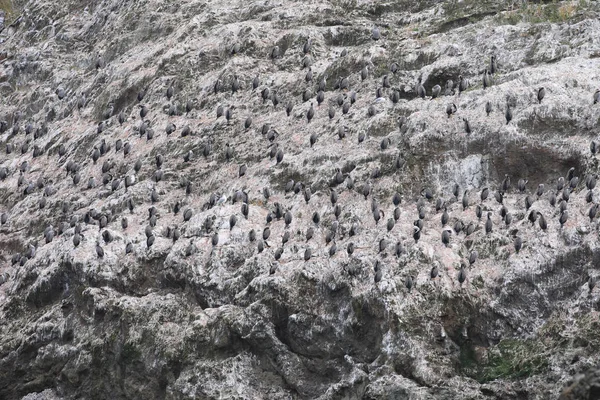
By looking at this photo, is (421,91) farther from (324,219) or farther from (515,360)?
(515,360)

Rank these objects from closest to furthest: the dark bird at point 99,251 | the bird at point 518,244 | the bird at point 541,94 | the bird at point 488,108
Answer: the bird at point 518,244 → the dark bird at point 99,251 → the bird at point 541,94 → the bird at point 488,108

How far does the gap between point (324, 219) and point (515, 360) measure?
806 centimetres

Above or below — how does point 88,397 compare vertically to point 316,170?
below

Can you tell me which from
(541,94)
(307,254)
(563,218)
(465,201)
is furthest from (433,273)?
(541,94)

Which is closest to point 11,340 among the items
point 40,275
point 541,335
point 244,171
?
point 40,275

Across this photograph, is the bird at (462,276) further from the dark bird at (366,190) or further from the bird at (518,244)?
the dark bird at (366,190)

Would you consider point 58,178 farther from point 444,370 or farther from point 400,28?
point 444,370

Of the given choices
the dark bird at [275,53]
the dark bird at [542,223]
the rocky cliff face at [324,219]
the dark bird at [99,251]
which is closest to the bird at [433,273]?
the rocky cliff face at [324,219]

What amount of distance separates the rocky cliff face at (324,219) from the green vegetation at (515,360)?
6 centimetres

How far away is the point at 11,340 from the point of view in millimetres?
30188

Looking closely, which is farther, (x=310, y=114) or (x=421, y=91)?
(x=310, y=114)

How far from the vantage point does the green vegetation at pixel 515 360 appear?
23.5m

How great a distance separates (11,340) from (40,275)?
8.01 feet

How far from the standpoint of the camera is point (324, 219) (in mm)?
29703
